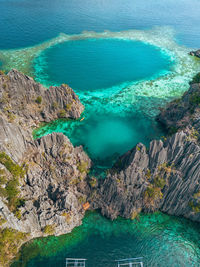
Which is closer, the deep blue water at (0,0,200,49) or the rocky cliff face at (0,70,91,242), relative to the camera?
the rocky cliff face at (0,70,91,242)

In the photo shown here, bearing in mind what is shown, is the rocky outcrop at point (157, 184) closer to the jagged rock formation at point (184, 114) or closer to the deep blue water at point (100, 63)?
the jagged rock formation at point (184, 114)

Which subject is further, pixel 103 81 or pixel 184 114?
pixel 103 81

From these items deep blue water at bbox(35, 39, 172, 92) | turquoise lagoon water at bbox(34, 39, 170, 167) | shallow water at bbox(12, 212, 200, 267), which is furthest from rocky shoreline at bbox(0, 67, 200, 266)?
deep blue water at bbox(35, 39, 172, 92)

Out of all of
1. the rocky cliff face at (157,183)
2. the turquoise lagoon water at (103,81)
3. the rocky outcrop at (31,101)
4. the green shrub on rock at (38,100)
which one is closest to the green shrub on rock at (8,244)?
the rocky cliff face at (157,183)

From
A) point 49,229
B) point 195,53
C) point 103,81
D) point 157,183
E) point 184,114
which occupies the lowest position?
point 49,229

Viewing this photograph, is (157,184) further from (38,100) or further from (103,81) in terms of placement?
(103,81)

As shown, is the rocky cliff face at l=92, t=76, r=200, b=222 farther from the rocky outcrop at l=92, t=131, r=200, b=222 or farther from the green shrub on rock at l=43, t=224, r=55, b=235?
the green shrub on rock at l=43, t=224, r=55, b=235

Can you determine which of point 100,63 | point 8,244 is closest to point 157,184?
point 8,244
